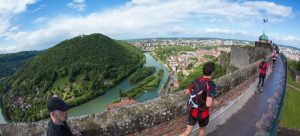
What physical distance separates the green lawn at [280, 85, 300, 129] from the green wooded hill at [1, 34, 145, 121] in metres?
52.0

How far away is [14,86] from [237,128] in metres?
105

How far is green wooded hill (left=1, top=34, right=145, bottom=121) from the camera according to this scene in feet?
232

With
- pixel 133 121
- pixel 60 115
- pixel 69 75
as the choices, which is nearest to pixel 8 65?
pixel 69 75

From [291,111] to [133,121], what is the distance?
13.9 m

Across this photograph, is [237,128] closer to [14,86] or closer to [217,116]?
[217,116]

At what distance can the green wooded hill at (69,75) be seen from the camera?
232 feet

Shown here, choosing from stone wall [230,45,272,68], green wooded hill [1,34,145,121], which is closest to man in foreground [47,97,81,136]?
stone wall [230,45,272,68]

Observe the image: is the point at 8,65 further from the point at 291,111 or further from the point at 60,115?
the point at 60,115

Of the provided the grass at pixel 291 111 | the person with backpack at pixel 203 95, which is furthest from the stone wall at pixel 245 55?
the person with backpack at pixel 203 95

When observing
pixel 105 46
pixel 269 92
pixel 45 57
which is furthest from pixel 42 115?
pixel 105 46

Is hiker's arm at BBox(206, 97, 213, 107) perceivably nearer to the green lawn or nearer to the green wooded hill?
the green lawn

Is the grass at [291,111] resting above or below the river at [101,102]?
above

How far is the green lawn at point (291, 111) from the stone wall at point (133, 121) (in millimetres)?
9516

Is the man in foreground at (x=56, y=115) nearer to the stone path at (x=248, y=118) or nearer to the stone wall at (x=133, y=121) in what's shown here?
the stone wall at (x=133, y=121)
